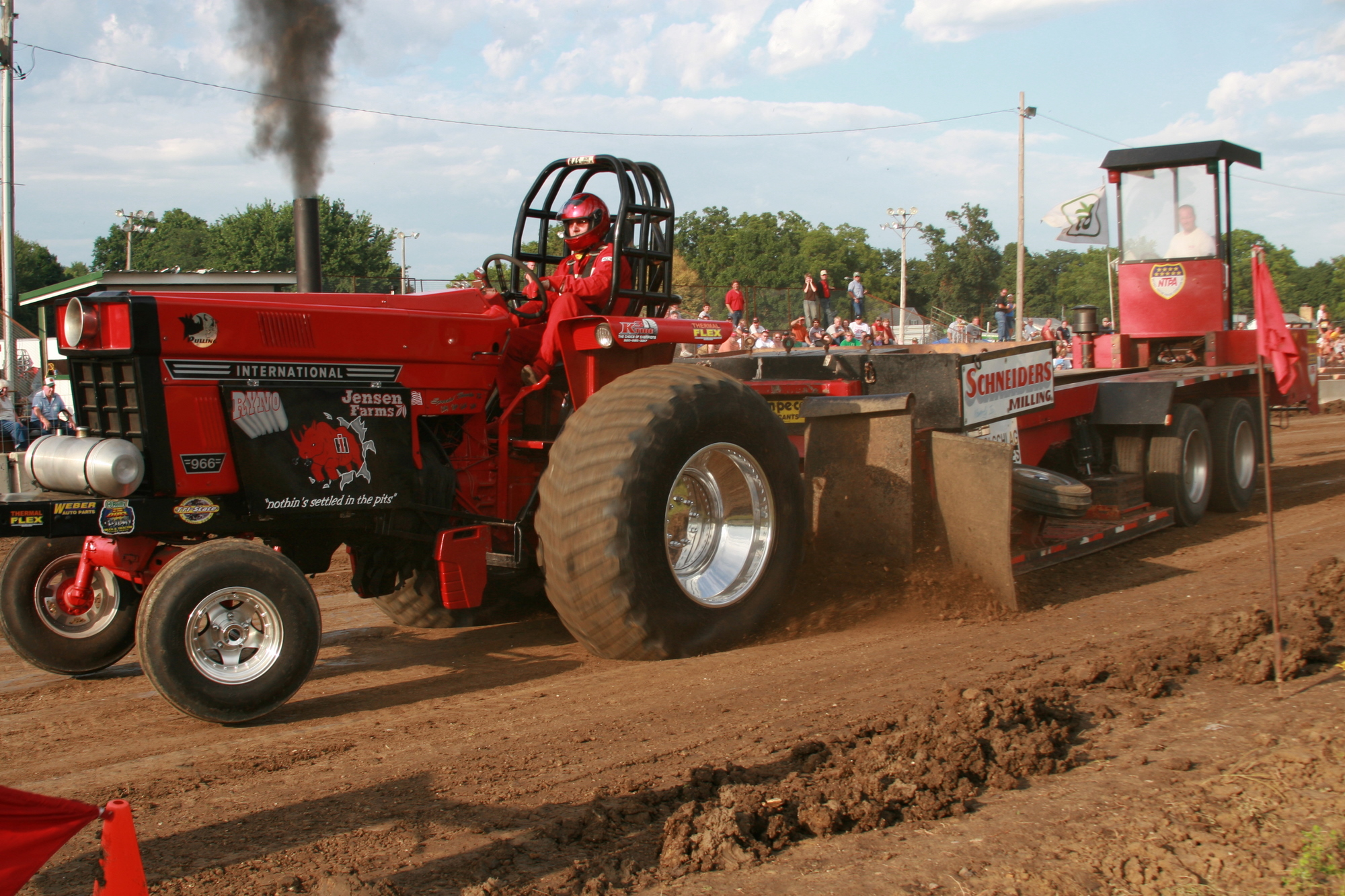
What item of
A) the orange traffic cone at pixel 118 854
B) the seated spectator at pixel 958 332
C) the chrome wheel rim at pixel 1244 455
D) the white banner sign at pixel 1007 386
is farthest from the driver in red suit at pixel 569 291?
the seated spectator at pixel 958 332

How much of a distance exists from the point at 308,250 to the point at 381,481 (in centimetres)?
227

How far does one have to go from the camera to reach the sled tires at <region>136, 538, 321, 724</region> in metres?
3.93

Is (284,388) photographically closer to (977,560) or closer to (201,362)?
(201,362)

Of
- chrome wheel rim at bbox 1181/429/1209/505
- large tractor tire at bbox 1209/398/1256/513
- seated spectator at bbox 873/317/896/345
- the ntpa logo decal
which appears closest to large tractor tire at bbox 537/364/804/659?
chrome wheel rim at bbox 1181/429/1209/505

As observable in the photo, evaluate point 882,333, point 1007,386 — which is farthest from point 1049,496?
point 882,333

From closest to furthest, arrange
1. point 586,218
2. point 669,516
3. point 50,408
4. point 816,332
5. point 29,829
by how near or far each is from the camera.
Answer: point 29,829 < point 669,516 < point 586,218 < point 50,408 < point 816,332

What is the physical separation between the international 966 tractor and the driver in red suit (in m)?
0.05

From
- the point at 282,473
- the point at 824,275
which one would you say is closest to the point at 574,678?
the point at 282,473

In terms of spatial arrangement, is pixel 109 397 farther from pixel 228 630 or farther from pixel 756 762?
pixel 756 762

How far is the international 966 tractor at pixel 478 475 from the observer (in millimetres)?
4180

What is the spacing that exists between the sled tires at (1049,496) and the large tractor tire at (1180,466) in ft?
6.79

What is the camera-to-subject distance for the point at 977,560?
235 inches

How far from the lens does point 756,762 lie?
3594 mm

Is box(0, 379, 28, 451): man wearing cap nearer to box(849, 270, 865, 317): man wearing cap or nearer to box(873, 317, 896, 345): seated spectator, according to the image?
box(873, 317, 896, 345): seated spectator
